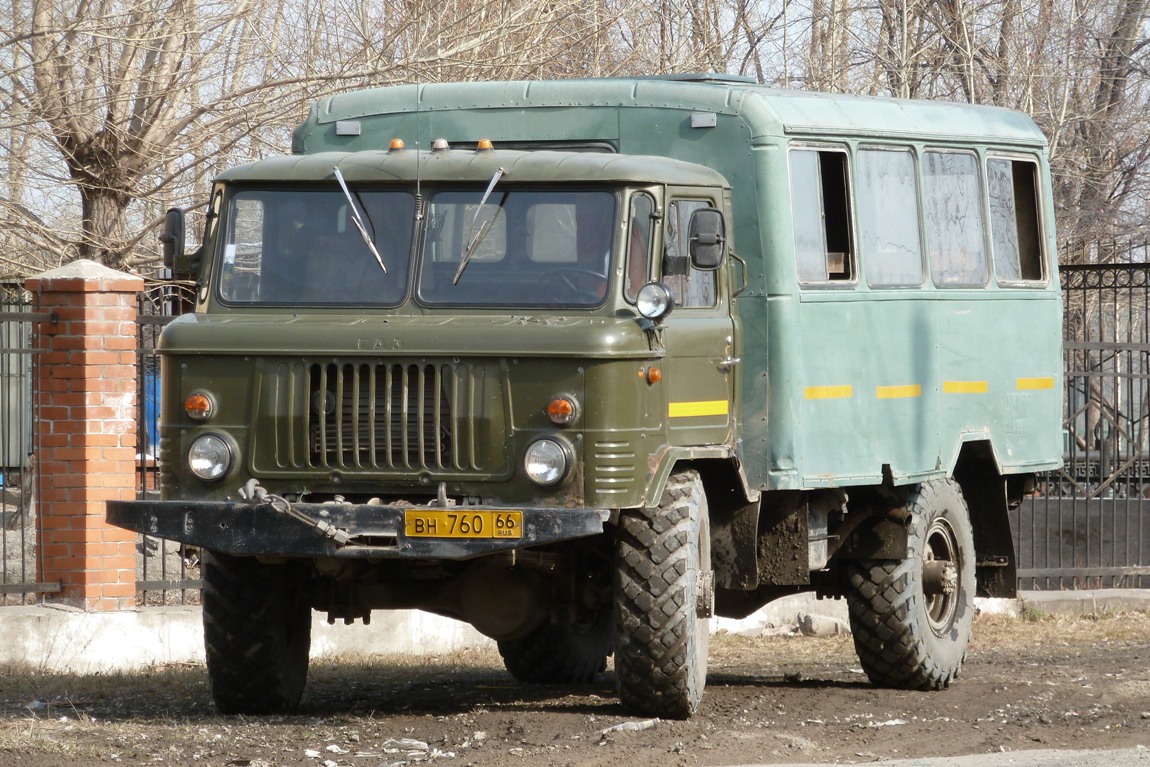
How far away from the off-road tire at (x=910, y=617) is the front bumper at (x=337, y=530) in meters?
2.86

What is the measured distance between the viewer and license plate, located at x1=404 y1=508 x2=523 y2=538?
7344 mm

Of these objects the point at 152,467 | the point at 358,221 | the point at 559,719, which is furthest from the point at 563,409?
the point at 152,467

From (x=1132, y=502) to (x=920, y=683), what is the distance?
18.3ft

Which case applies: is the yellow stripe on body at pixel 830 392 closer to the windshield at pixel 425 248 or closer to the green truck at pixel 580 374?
the green truck at pixel 580 374

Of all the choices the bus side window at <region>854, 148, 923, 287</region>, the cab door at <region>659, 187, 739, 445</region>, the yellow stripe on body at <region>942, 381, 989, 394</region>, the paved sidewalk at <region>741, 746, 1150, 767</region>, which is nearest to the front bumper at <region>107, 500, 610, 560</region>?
the cab door at <region>659, 187, 739, 445</region>

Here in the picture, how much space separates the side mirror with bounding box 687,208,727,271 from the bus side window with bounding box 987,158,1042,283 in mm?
→ 3178

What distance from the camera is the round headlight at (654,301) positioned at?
7715 millimetres

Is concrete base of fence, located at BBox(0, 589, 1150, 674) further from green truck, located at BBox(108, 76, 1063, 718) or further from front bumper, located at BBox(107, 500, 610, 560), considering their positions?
front bumper, located at BBox(107, 500, 610, 560)

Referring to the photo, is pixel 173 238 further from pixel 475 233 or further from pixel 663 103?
pixel 663 103

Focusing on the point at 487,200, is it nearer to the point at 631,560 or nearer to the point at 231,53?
the point at 631,560

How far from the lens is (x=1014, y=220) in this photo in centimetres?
1105

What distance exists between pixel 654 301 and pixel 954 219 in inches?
131

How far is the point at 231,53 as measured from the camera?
15.5 meters

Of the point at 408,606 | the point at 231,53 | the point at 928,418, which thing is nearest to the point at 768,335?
the point at 928,418
